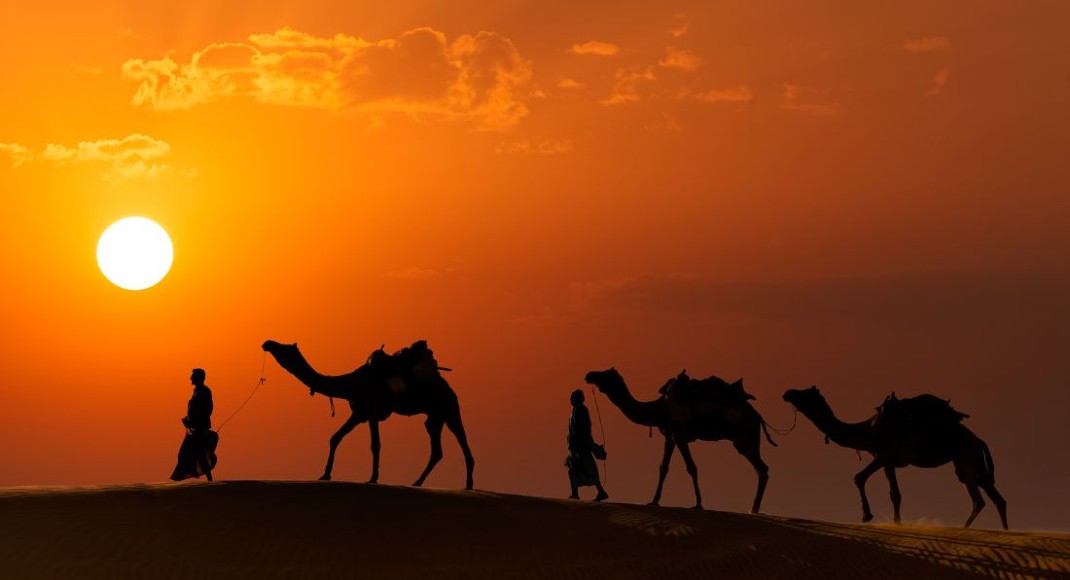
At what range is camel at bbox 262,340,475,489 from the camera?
33.7 metres

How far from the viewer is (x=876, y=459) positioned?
116 ft

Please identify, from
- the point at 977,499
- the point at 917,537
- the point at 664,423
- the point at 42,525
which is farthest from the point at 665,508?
the point at 42,525

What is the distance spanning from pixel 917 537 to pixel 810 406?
6069mm

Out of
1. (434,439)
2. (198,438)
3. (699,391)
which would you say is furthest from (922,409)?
(198,438)

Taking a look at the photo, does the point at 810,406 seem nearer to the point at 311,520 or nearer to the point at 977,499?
the point at 977,499

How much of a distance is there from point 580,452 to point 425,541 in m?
7.04

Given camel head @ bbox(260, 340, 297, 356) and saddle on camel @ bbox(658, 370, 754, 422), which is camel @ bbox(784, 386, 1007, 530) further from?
camel head @ bbox(260, 340, 297, 356)

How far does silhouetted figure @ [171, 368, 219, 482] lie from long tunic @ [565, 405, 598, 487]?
7.37 meters

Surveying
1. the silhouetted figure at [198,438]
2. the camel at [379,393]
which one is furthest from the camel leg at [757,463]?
the silhouetted figure at [198,438]

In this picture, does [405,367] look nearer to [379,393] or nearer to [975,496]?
[379,393]

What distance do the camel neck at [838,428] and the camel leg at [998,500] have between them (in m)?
2.72

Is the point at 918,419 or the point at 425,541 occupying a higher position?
the point at 918,419

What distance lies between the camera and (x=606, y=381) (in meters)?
35.8

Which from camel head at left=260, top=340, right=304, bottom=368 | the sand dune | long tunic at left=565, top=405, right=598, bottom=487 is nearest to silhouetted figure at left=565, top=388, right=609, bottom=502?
long tunic at left=565, top=405, right=598, bottom=487
